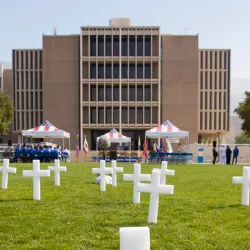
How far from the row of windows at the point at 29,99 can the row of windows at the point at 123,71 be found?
1292 cm

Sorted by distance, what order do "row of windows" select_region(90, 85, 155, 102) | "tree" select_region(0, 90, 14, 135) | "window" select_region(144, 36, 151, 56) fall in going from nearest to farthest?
"tree" select_region(0, 90, 14, 135) < "window" select_region(144, 36, 151, 56) < "row of windows" select_region(90, 85, 155, 102)

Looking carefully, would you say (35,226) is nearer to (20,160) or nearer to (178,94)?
(20,160)

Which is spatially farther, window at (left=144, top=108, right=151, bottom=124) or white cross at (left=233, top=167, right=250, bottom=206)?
window at (left=144, top=108, right=151, bottom=124)

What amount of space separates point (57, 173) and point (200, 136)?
228 feet

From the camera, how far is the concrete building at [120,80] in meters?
67.1

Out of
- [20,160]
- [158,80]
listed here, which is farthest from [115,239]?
[158,80]

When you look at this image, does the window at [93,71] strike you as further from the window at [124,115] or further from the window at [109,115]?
the window at [124,115]

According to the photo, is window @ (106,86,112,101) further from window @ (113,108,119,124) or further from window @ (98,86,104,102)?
window @ (113,108,119,124)

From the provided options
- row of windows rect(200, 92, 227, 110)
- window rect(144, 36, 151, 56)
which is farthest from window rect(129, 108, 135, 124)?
row of windows rect(200, 92, 227, 110)

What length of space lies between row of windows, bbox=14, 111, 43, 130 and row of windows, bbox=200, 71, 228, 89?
2993cm

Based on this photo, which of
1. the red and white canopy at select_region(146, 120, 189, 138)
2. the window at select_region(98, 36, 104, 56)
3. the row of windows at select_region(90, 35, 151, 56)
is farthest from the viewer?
the window at select_region(98, 36, 104, 56)

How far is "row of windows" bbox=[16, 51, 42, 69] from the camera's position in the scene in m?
74.8

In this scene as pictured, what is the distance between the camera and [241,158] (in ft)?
137

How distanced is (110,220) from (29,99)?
70672mm
